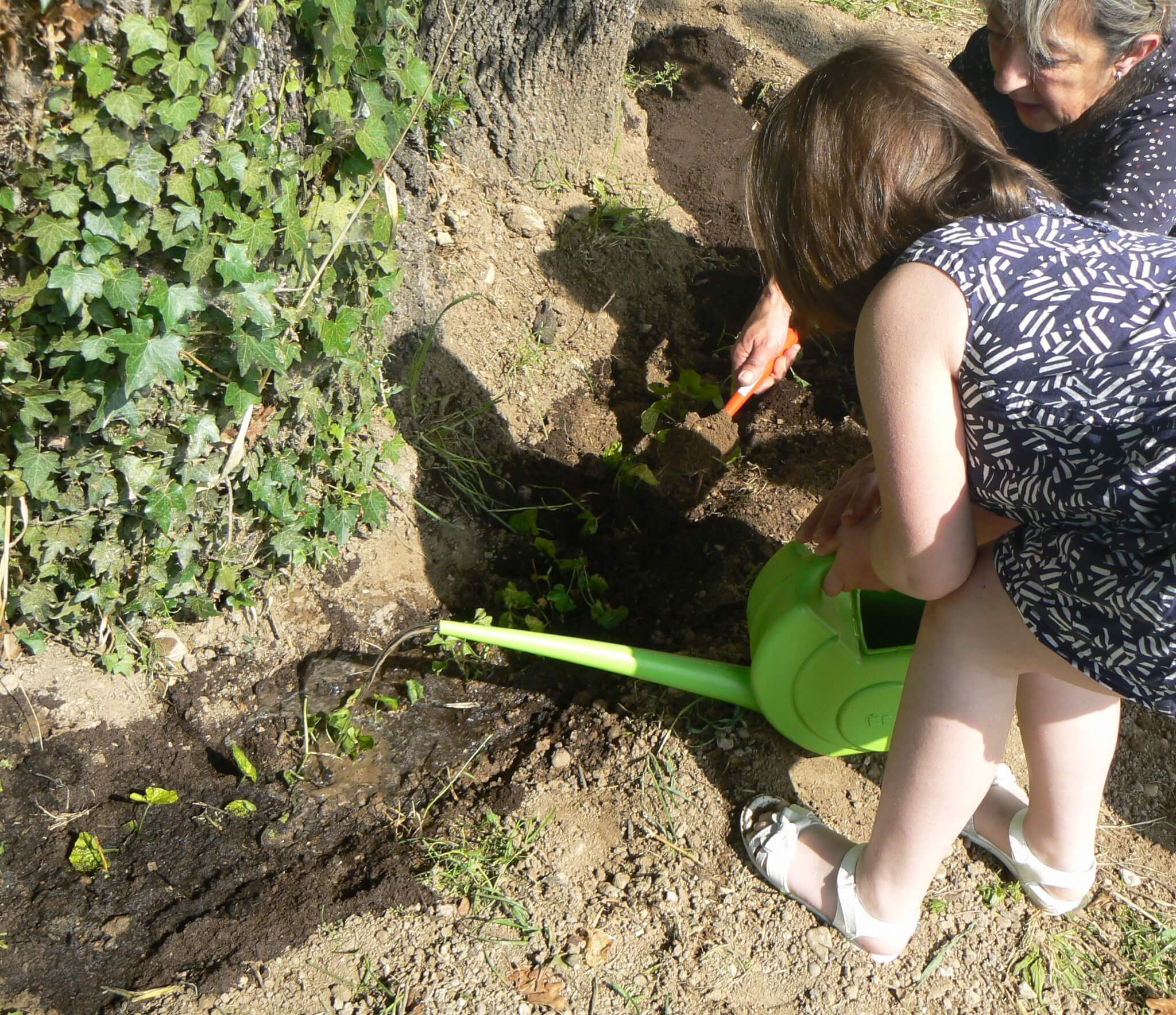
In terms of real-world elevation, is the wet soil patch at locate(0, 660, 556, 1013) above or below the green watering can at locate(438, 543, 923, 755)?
below

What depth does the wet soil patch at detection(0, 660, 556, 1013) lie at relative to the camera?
157cm

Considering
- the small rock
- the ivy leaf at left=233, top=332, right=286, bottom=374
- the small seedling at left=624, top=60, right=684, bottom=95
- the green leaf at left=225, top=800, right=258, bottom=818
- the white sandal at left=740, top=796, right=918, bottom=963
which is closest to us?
the ivy leaf at left=233, top=332, right=286, bottom=374

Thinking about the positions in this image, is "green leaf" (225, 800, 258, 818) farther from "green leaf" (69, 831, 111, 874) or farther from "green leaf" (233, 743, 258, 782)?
"green leaf" (69, 831, 111, 874)

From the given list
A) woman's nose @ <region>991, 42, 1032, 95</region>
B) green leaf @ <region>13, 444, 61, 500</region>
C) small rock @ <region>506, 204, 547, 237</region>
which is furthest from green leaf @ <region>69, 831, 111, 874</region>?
woman's nose @ <region>991, 42, 1032, 95</region>

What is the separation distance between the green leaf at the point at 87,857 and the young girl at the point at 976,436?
113 centimetres

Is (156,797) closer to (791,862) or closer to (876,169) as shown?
(791,862)

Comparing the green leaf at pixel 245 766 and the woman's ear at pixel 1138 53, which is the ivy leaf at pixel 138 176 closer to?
the green leaf at pixel 245 766

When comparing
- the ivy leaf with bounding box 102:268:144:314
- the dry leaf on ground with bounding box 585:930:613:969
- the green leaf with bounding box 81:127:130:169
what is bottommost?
the dry leaf on ground with bounding box 585:930:613:969

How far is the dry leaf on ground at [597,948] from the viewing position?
65.0 inches

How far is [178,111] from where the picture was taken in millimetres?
1350

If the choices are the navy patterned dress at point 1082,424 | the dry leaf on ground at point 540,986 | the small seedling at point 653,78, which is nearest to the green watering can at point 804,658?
the navy patterned dress at point 1082,424

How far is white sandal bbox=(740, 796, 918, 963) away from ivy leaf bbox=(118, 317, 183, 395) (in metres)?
1.19

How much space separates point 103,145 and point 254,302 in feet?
0.95

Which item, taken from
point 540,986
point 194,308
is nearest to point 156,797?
point 540,986
